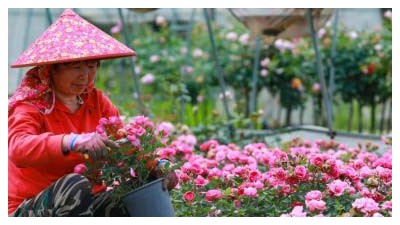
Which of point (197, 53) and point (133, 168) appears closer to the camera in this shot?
point (133, 168)

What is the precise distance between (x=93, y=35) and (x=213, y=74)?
5118mm

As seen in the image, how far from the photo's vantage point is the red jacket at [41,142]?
2650 millimetres

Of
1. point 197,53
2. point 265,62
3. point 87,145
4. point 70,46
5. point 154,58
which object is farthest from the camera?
point 197,53

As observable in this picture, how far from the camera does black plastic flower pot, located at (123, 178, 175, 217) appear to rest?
269 cm

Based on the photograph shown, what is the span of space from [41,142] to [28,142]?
1.6 inches

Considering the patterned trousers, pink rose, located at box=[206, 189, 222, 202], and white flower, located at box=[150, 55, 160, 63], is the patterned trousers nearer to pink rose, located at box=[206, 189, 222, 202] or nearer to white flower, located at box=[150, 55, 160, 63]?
pink rose, located at box=[206, 189, 222, 202]

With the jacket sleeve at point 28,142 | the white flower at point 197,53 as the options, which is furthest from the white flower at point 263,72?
the jacket sleeve at point 28,142

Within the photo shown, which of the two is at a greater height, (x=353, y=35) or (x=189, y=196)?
(x=353, y=35)

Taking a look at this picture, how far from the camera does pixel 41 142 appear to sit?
264cm

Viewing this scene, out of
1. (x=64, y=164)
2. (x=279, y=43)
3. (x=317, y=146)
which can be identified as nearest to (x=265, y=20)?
(x=317, y=146)

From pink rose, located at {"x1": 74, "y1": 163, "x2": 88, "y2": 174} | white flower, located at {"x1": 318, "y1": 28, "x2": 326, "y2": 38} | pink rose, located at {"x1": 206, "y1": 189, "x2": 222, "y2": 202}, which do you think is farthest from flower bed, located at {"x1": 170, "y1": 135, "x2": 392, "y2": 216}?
white flower, located at {"x1": 318, "y1": 28, "x2": 326, "y2": 38}

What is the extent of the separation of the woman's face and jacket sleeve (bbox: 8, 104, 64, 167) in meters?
0.14

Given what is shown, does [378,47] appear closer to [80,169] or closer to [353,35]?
[353,35]

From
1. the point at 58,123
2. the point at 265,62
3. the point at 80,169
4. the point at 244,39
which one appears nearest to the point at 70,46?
the point at 58,123
